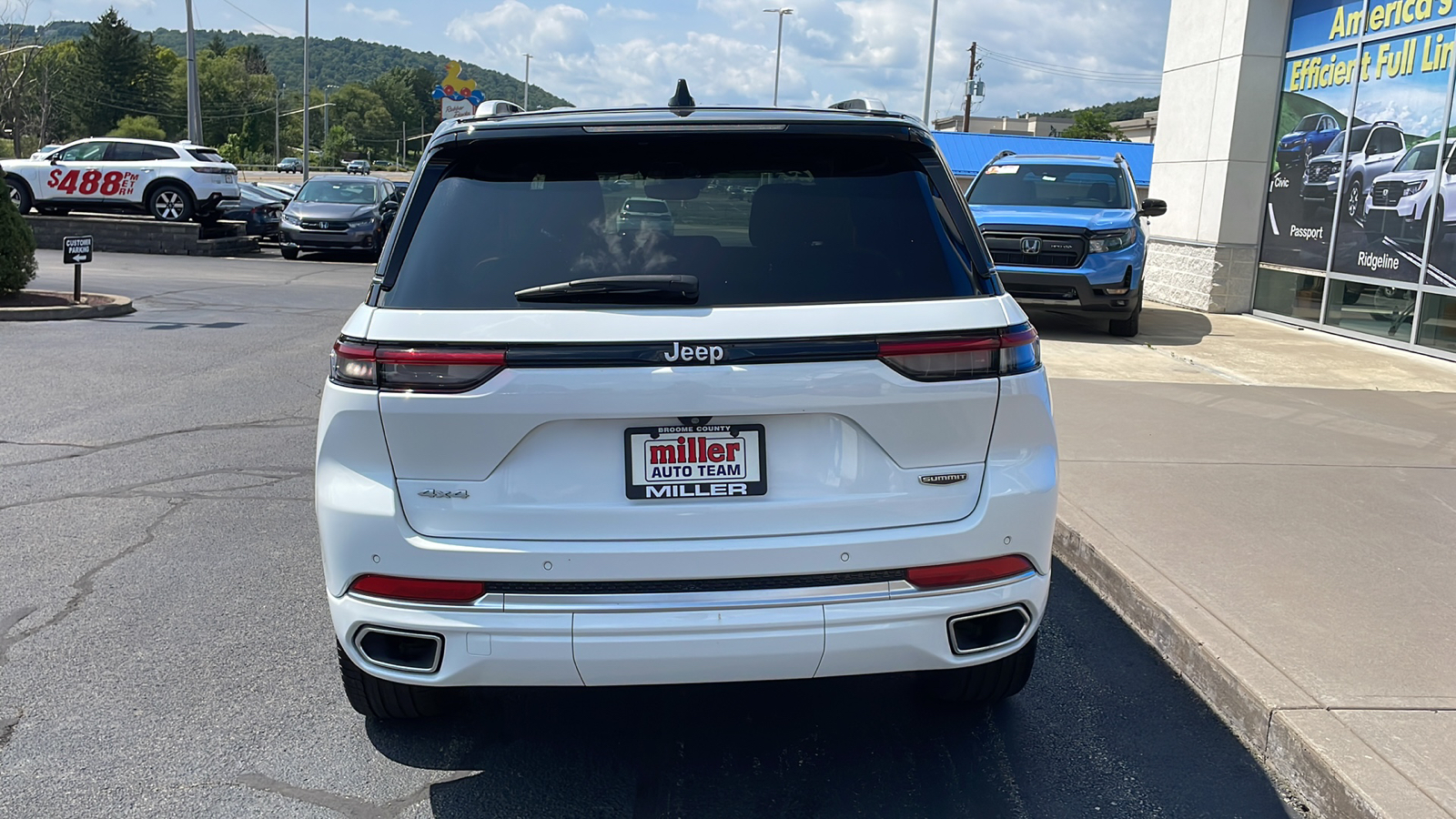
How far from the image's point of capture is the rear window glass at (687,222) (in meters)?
2.98

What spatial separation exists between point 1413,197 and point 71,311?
571 inches

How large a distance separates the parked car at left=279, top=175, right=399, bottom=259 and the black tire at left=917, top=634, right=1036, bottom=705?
19567 mm

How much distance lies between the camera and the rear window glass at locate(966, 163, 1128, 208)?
44.5ft

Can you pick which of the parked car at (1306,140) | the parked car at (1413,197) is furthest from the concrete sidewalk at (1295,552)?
the parked car at (1306,140)

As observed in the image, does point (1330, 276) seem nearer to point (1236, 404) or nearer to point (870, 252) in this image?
point (1236, 404)

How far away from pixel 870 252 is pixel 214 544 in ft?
12.4

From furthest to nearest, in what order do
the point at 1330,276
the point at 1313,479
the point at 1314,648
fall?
the point at 1330,276 < the point at 1313,479 < the point at 1314,648

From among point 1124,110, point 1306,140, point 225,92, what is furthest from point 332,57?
point 1306,140

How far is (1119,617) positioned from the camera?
470 cm

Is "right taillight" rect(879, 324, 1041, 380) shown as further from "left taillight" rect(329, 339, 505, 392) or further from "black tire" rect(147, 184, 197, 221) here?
"black tire" rect(147, 184, 197, 221)

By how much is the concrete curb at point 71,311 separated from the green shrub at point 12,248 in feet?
2.30

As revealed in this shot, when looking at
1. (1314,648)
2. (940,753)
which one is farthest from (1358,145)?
(940,753)

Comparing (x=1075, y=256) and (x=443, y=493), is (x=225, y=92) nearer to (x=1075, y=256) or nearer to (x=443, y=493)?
(x=1075, y=256)

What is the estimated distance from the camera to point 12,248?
12.9 metres
